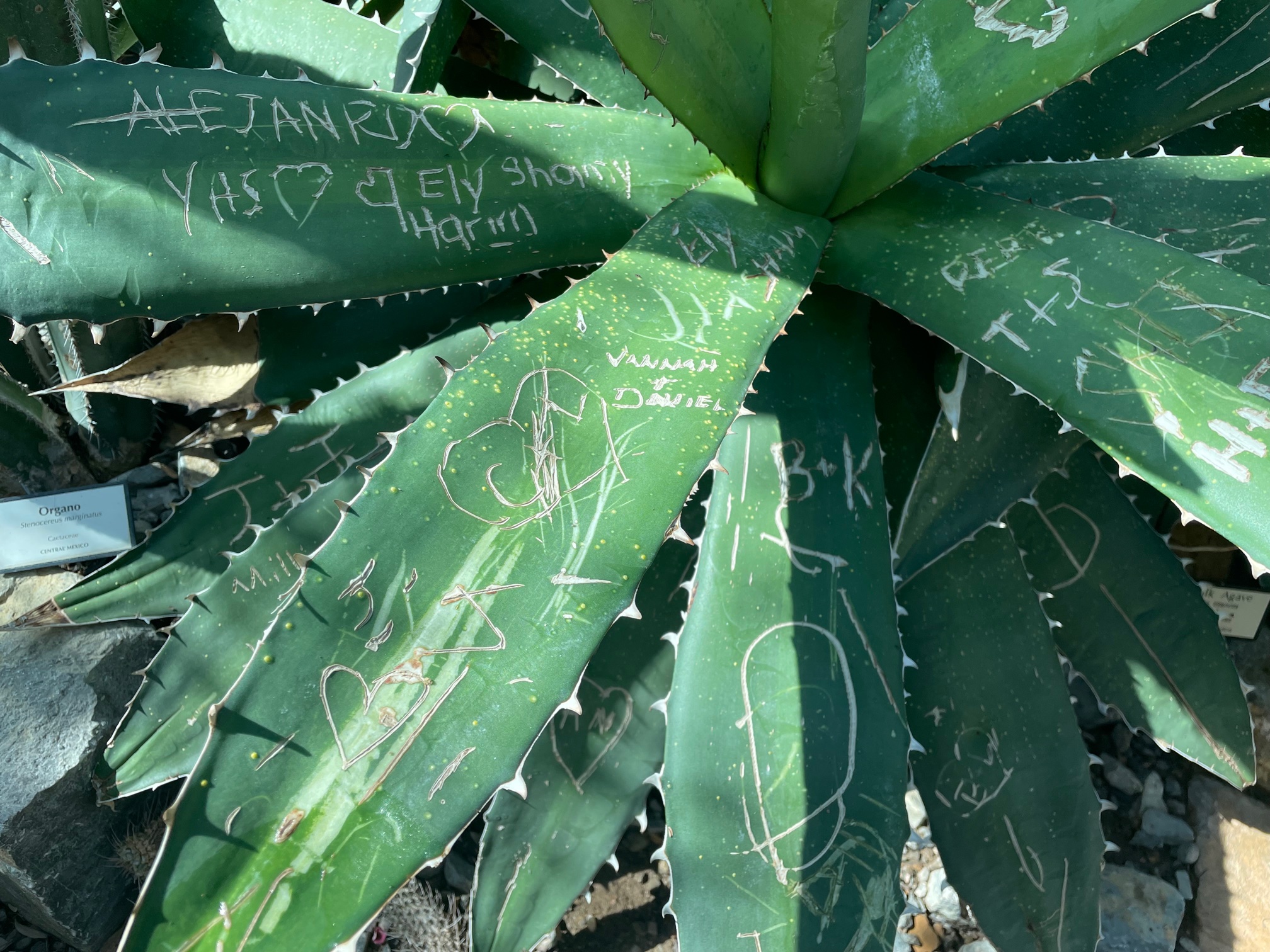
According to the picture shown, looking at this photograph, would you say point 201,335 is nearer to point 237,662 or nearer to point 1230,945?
point 237,662

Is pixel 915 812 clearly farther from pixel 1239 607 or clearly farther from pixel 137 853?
pixel 137 853

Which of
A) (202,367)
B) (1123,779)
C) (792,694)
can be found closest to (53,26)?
(202,367)

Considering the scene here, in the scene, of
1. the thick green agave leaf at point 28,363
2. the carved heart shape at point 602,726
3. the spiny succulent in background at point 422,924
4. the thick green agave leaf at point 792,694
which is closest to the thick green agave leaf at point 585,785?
the carved heart shape at point 602,726

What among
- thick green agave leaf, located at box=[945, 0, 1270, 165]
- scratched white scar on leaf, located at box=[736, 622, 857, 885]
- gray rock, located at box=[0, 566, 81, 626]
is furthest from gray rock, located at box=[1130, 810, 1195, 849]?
gray rock, located at box=[0, 566, 81, 626]

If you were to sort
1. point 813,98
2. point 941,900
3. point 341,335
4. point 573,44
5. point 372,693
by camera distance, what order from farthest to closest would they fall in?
point 941,900 < point 341,335 < point 573,44 < point 813,98 < point 372,693

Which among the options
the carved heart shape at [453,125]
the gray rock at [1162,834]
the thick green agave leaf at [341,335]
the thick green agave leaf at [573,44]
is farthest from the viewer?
the gray rock at [1162,834]

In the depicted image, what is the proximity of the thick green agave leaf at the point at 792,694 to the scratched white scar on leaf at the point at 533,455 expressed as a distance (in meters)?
0.34

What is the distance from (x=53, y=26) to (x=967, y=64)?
131 centimetres

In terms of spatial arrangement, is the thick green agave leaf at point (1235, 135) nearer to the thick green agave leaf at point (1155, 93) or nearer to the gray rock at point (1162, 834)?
the thick green agave leaf at point (1155, 93)

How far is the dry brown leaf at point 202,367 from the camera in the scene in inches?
58.3

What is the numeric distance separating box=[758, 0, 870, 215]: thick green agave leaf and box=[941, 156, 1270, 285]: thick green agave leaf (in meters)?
0.33

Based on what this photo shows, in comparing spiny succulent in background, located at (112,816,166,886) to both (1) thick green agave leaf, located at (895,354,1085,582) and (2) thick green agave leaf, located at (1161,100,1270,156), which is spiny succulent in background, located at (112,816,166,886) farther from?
(2) thick green agave leaf, located at (1161,100,1270,156)

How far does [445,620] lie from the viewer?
873 mm

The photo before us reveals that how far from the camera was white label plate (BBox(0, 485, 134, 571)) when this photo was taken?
1.71 meters
